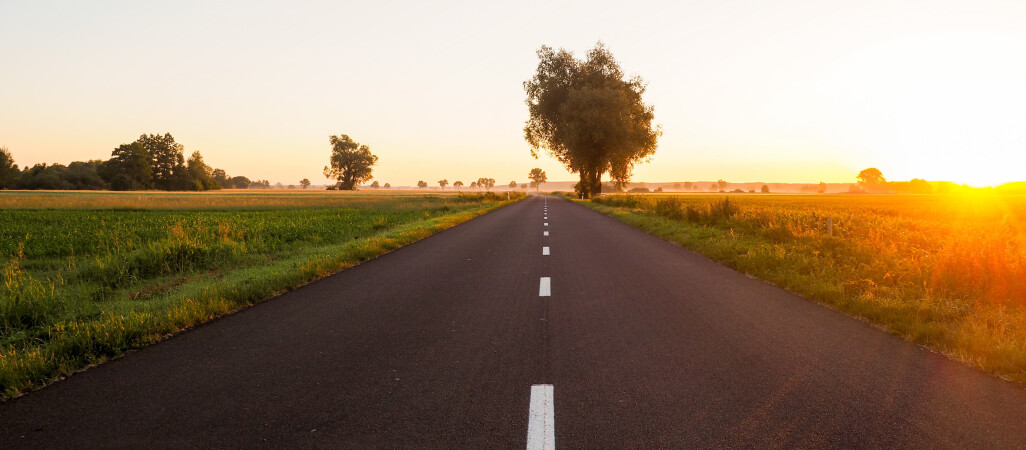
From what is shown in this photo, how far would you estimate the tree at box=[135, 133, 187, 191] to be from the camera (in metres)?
107

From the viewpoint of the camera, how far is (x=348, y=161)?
129 meters

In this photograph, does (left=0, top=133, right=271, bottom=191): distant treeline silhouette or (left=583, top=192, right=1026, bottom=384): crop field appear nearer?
(left=583, top=192, right=1026, bottom=384): crop field

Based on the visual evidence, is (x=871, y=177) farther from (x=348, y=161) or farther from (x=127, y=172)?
(x=127, y=172)

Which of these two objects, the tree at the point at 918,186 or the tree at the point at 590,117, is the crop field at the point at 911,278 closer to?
the tree at the point at 590,117

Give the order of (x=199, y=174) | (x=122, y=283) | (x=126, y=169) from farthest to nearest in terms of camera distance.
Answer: (x=199, y=174) → (x=126, y=169) → (x=122, y=283)

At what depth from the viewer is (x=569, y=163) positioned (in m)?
53.2

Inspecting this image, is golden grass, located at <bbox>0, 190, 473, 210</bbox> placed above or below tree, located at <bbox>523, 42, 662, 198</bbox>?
below

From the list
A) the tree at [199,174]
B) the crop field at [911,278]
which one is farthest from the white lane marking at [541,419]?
the tree at [199,174]

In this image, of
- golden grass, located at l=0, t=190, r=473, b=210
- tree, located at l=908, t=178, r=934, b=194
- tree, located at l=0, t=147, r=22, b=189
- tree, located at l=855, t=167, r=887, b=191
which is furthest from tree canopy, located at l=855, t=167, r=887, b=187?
tree, located at l=0, t=147, r=22, b=189

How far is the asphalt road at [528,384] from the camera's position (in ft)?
10.9

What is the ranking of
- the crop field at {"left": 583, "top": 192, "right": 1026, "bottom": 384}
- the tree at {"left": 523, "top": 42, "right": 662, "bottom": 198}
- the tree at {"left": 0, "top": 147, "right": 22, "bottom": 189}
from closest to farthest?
the crop field at {"left": 583, "top": 192, "right": 1026, "bottom": 384} → the tree at {"left": 523, "top": 42, "right": 662, "bottom": 198} → the tree at {"left": 0, "top": 147, "right": 22, "bottom": 189}

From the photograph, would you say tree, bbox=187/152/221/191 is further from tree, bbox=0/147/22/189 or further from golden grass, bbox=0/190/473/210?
golden grass, bbox=0/190/473/210

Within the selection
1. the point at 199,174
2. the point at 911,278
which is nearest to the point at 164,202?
the point at 911,278

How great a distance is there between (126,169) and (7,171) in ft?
56.0
